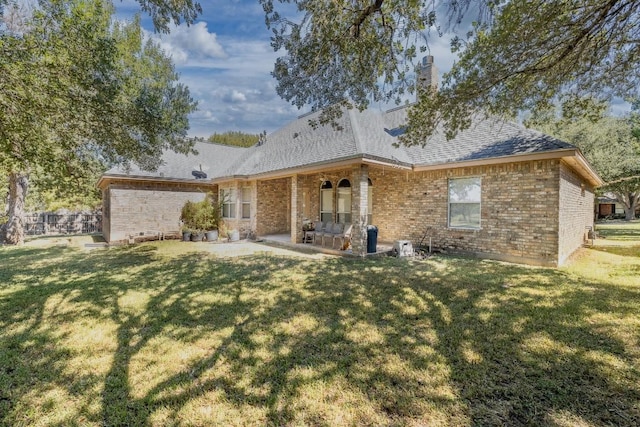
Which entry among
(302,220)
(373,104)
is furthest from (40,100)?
(302,220)

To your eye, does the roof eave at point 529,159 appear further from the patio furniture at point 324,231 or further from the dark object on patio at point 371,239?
the patio furniture at point 324,231

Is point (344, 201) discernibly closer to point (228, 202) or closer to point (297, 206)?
point (297, 206)

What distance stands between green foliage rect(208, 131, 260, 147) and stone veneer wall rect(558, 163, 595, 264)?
3749 centimetres

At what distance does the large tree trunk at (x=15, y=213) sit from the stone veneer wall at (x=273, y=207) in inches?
438

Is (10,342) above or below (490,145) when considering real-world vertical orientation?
below

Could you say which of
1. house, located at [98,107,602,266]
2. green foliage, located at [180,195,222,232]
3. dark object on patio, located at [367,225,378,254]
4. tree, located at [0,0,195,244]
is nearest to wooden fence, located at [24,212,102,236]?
house, located at [98,107,602,266]

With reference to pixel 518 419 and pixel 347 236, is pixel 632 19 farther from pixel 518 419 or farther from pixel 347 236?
pixel 347 236

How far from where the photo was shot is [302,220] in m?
12.2

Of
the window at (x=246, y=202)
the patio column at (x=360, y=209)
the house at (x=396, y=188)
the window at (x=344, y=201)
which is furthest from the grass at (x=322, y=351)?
the window at (x=246, y=202)

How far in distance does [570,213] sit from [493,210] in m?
3.03

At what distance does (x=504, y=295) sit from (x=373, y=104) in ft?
16.9

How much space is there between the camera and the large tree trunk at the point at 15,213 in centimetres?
1369

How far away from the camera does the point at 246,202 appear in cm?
1479

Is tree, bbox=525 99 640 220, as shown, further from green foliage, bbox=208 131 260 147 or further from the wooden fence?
green foliage, bbox=208 131 260 147
